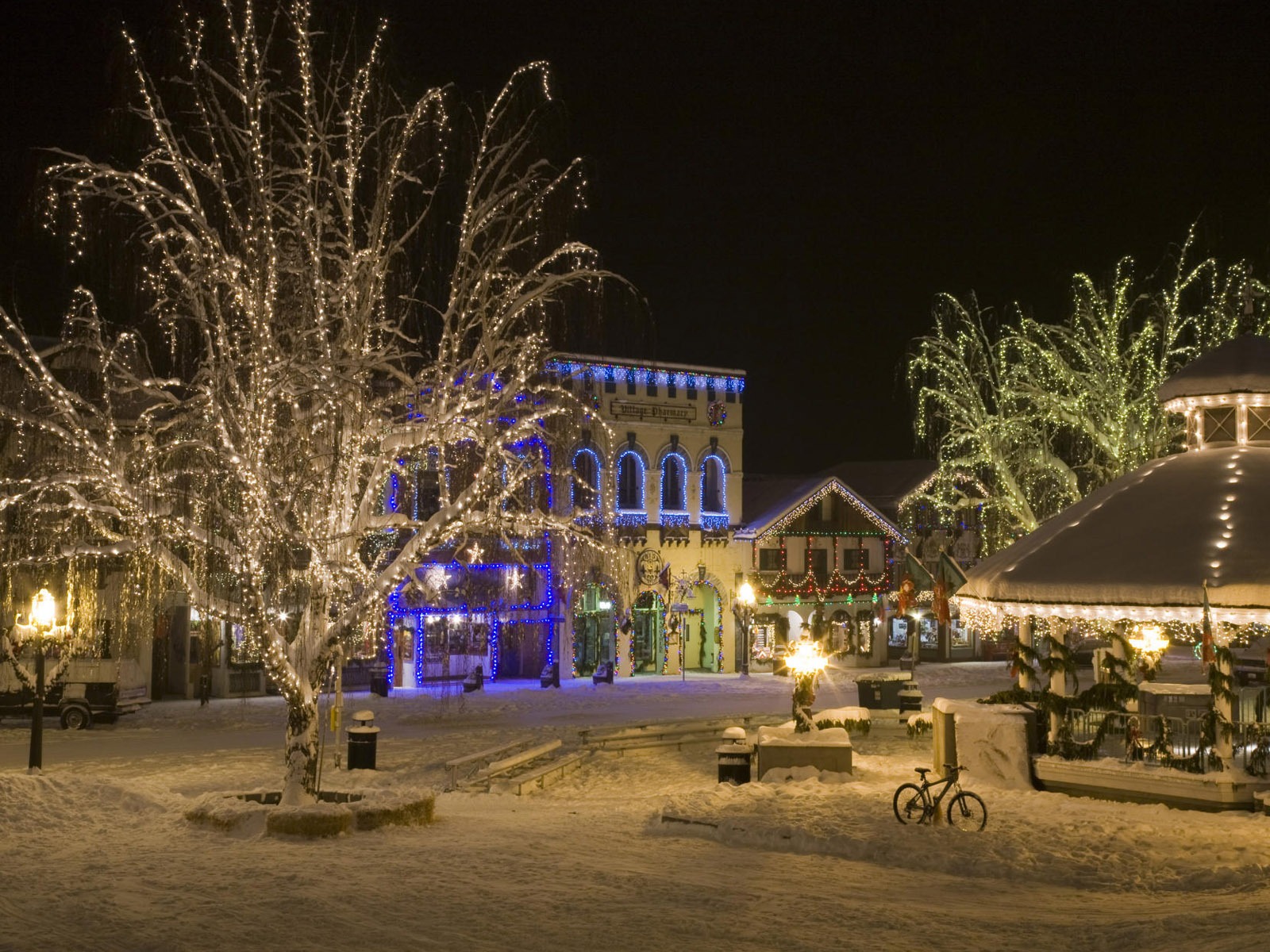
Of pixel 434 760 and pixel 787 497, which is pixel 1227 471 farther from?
pixel 787 497

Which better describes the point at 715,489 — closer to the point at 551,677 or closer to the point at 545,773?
the point at 551,677

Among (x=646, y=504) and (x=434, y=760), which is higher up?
(x=646, y=504)

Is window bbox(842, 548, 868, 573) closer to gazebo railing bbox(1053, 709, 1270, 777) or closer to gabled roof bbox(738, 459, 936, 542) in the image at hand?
gabled roof bbox(738, 459, 936, 542)

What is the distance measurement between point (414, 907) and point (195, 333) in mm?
8717

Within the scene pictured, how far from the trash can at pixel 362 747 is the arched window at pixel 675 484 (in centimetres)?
2351

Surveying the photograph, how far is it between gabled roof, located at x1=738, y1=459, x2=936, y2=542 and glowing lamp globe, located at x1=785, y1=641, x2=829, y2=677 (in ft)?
75.6

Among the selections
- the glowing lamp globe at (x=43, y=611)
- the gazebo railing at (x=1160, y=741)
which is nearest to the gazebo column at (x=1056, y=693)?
the gazebo railing at (x=1160, y=741)

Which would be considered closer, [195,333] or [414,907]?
[414,907]

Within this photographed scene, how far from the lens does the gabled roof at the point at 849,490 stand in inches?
1801

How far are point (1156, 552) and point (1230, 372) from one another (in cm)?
386

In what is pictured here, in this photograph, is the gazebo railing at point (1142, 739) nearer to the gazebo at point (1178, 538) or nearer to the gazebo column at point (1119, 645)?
the gazebo at point (1178, 538)

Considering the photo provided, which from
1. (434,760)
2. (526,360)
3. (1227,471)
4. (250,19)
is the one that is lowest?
(434,760)

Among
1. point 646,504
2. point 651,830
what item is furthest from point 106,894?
point 646,504

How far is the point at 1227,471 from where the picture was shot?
19.4m
